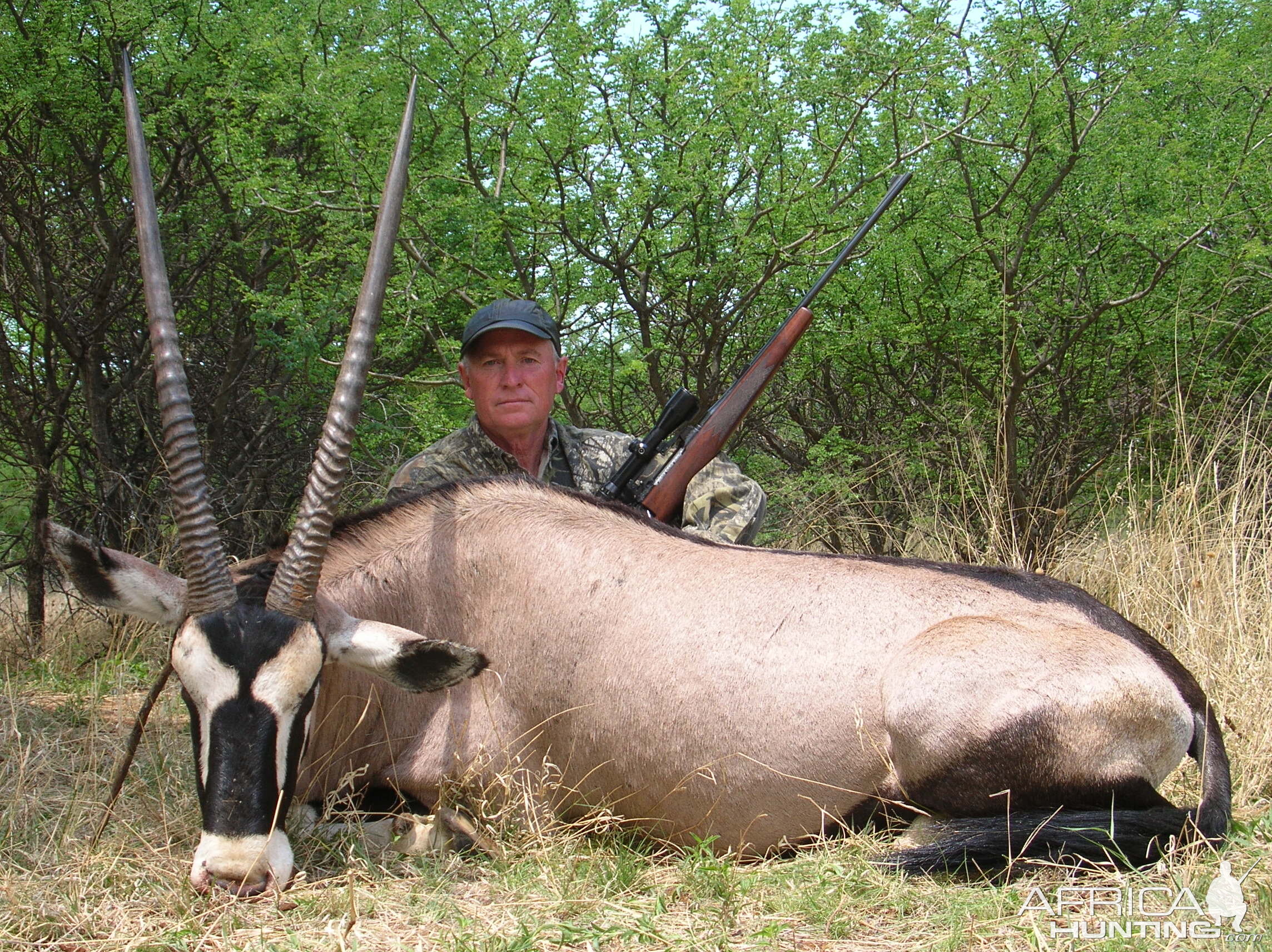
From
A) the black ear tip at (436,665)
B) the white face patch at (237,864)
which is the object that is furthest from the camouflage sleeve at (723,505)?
the white face patch at (237,864)

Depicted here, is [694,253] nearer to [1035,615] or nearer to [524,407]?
[524,407]

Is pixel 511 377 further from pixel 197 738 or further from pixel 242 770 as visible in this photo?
pixel 242 770

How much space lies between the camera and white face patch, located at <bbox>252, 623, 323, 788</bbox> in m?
3.46

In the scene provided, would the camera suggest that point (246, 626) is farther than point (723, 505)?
No

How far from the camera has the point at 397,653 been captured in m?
3.83

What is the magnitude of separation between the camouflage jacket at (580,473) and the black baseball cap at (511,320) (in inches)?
23.1

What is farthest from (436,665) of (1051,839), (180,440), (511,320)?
(511,320)

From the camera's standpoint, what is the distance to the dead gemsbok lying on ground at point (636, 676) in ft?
11.7

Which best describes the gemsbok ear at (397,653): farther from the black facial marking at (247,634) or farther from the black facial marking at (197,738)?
the black facial marking at (197,738)

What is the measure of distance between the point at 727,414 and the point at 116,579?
3349 mm

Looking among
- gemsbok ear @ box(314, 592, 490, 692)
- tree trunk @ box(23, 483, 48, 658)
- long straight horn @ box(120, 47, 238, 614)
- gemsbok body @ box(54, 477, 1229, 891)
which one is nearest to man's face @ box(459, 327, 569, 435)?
gemsbok body @ box(54, 477, 1229, 891)

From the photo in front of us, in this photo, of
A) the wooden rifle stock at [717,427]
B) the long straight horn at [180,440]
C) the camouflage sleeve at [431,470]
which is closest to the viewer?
the long straight horn at [180,440]

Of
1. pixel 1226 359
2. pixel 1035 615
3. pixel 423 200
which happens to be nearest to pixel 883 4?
pixel 423 200

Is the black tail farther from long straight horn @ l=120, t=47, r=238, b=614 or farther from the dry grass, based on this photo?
long straight horn @ l=120, t=47, r=238, b=614
